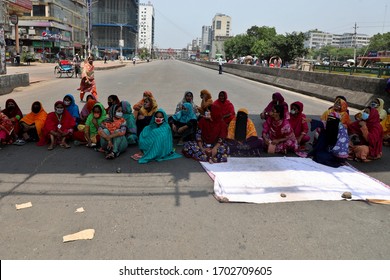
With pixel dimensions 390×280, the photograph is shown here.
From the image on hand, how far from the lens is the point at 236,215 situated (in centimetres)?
361

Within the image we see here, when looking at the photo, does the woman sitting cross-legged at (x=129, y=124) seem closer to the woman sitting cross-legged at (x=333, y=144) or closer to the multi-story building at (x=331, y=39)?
the woman sitting cross-legged at (x=333, y=144)

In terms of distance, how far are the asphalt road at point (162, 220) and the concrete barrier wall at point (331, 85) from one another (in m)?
7.33

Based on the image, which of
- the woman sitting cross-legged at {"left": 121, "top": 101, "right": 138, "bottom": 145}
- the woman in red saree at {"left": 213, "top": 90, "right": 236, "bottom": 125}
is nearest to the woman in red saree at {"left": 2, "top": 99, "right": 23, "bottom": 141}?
the woman sitting cross-legged at {"left": 121, "top": 101, "right": 138, "bottom": 145}

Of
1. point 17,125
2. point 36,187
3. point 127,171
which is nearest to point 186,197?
point 127,171

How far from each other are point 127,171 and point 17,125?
113 inches

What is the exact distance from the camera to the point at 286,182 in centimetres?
455

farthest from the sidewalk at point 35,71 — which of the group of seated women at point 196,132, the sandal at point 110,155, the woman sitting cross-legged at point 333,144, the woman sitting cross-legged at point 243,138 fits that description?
the woman sitting cross-legged at point 333,144

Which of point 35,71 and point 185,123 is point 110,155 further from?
point 35,71

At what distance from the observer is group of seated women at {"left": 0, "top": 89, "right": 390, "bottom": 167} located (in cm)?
545

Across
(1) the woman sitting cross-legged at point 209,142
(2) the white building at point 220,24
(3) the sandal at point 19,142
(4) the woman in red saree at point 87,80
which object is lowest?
(3) the sandal at point 19,142

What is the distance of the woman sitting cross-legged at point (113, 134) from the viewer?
550cm

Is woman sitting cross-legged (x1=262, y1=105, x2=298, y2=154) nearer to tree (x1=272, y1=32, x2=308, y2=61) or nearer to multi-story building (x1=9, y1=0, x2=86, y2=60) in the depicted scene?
tree (x1=272, y1=32, x2=308, y2=61)

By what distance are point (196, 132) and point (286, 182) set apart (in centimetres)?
204
